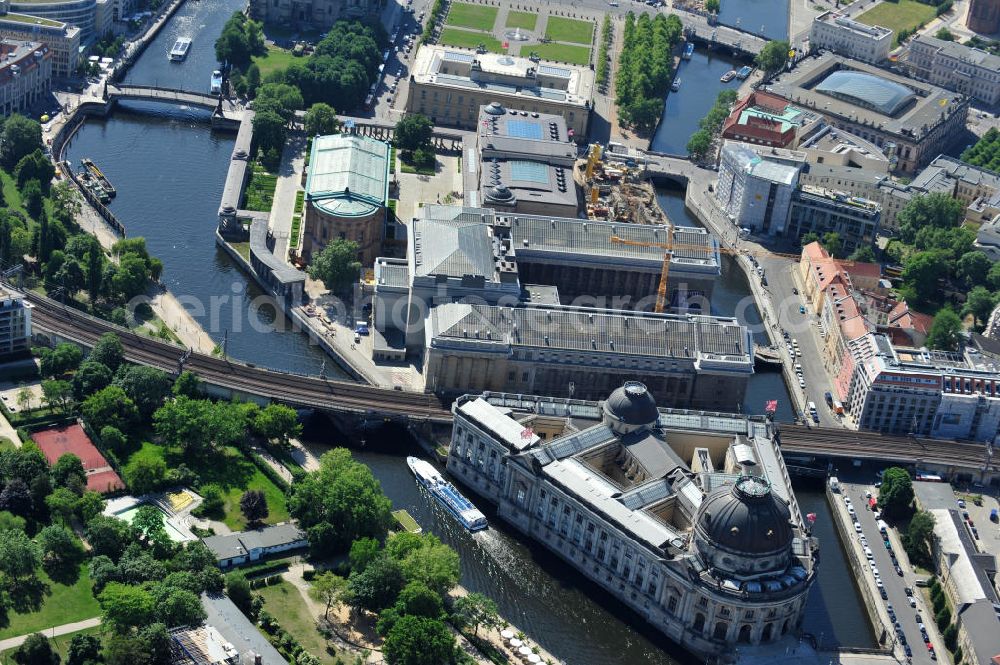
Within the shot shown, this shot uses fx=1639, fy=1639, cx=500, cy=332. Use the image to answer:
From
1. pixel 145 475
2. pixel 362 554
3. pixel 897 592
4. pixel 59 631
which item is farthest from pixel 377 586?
pixel 897 592

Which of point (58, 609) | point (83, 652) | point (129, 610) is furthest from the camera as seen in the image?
point (58, 609)

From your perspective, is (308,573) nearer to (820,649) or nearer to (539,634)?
(539,634)

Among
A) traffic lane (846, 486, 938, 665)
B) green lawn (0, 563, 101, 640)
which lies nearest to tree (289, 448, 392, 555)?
green lawn (0, 563, 101, 640)

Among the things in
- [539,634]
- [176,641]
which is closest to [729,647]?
[539,634]

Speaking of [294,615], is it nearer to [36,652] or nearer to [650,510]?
[36,652]

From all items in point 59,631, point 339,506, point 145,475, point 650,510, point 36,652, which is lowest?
point 59,631

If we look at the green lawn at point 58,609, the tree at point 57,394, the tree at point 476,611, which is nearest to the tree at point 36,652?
the green lawn at point 58,609

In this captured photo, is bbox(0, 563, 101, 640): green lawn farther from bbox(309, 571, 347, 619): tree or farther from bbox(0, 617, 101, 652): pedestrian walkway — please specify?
bbox(309, 571, 347, 619): tree

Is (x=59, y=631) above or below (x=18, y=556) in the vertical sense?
below
